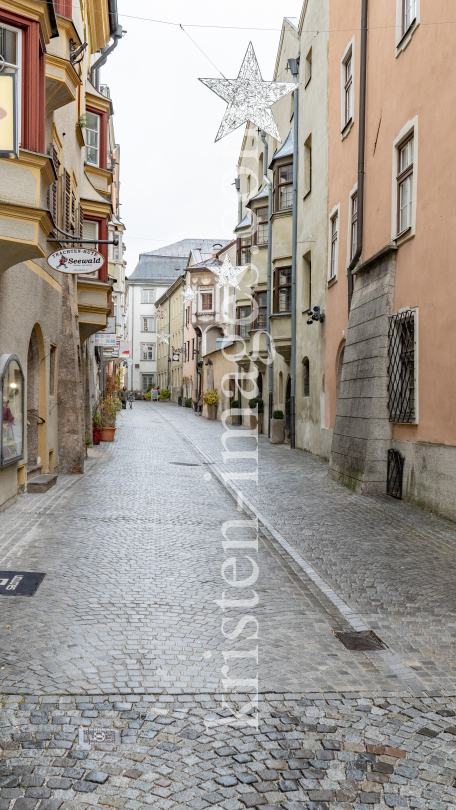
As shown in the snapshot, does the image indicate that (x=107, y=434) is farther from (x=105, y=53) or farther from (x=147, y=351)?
(x=147, y=351)

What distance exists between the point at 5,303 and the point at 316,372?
462 inches

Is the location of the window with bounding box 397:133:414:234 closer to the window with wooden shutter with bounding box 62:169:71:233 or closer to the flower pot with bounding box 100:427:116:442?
the window with wooden shutter with bounding box 62:169:71:233

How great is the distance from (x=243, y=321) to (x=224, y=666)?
30.7 m

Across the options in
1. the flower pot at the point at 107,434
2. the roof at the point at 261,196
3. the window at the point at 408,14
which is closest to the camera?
the window at the point at 408,14

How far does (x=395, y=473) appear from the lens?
1270cm

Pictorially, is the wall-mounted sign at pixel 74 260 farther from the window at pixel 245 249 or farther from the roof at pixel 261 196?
the window at pixel 245 249

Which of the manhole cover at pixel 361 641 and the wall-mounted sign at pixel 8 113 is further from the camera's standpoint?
the wall-mounted sign at pixel 8 113

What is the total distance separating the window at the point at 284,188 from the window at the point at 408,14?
11853 mm

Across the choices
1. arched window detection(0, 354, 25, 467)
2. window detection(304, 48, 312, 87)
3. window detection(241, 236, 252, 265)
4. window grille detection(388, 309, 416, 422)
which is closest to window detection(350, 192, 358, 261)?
window grille detection(388, 309, 416, 422)

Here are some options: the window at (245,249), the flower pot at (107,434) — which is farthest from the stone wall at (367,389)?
the window at (245,249)

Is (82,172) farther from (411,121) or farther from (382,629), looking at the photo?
(382,629)

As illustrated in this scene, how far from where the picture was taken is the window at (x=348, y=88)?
17.1 meters

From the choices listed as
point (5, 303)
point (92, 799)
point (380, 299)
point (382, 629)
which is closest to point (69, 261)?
point (5, 303)

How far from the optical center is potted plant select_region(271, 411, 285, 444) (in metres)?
25.2
